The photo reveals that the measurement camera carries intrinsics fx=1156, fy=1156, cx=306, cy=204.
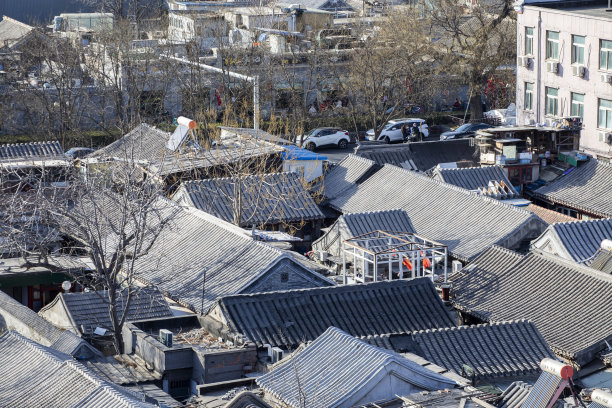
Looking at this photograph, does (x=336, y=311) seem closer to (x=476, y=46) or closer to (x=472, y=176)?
(x=472, y=176)

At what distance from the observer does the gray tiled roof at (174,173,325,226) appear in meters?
35.4

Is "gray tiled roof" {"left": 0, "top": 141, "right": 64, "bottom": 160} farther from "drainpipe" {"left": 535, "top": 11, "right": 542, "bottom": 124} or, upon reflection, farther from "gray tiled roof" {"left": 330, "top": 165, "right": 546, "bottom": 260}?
"drainpipe" {"left": 535, "top": 11, "right": 542, "bottom": 124}

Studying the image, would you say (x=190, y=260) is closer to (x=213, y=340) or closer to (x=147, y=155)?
(x=213, y=340)

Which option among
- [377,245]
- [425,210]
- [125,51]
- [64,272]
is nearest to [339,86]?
[125,51]

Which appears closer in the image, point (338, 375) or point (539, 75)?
point (338, 375)

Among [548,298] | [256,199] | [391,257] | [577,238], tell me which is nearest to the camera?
[548,298]

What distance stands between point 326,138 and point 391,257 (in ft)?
69.9

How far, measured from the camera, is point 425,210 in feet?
115

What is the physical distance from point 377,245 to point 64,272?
8361mm

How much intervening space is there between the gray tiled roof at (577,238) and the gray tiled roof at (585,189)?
4.27 m

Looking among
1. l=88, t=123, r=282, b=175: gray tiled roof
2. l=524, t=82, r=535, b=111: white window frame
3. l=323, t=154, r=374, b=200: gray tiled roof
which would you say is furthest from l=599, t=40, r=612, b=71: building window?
l=88, t=123, r=282, b=175: gray tiled roof

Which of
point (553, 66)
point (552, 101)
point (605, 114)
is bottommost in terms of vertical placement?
point (605, 114)

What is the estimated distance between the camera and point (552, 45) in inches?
1823

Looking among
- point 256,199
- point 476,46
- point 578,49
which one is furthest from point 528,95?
point 256,199
